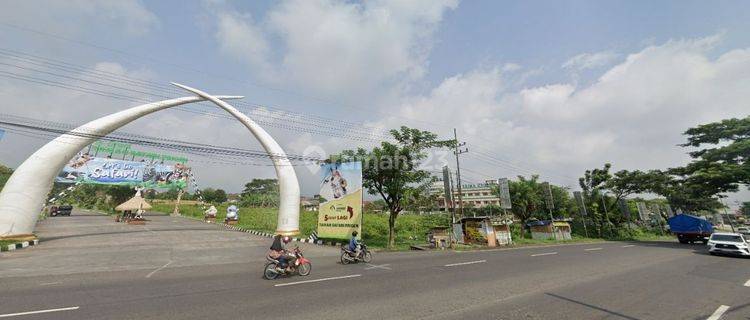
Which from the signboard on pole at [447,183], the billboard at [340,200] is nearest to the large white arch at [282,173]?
the billboard at [340,200]

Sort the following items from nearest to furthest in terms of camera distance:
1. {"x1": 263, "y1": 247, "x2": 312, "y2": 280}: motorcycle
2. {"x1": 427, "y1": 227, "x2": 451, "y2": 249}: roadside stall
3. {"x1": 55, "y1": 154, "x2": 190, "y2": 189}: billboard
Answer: {"x1": 263, "y1": 247, "x2": 312, "y2": 280}: motorcycle, {"x1": 427, "y1": 227, "x2": 451, "y2": 249}: roadside stall, {"x1": 55, "y1": 154, "x2": 190, "y2": 189}: billboard

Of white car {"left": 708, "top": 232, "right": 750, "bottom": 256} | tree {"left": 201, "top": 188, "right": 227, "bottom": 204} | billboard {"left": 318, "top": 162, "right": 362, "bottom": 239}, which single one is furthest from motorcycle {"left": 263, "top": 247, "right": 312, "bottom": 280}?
tree {"left": 201, "top": 188, "right": 227, "bottom": 204}

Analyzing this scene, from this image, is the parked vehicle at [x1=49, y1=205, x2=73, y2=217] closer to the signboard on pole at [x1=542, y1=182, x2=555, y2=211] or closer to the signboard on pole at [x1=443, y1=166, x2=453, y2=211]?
the signboard on pole at [x1=443, y1=166, x2=453, y2=211]

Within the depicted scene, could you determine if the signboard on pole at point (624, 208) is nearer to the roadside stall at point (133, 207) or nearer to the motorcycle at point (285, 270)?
the motorcycle at point (285, 270)

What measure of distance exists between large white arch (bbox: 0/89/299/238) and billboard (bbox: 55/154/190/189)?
22.2 meters

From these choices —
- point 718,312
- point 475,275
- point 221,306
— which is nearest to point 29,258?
point 221,306

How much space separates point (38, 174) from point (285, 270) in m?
18.4

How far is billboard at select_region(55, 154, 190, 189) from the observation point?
3741cm

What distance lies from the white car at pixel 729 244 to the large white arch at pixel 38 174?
36723mm

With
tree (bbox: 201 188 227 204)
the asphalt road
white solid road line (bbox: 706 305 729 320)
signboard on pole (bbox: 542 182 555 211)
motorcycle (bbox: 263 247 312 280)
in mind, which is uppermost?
tree (bbox: 201 188 227 204)

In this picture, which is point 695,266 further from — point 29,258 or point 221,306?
point 29,258

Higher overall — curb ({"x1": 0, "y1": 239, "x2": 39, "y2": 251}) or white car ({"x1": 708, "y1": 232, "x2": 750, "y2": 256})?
curb ({"x1": 0, "y1": 239, "x2": 39, "y2": 251})

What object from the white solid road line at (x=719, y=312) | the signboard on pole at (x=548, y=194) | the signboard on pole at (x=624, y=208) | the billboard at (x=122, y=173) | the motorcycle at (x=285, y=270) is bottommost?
the white solid road line at (x=719, y=312)

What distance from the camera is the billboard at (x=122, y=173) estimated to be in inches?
1473
